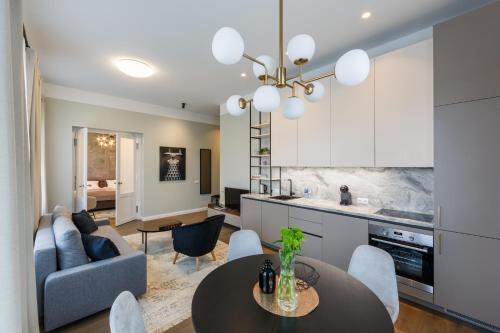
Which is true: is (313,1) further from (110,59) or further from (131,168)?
(131,168)

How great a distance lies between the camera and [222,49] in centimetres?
122

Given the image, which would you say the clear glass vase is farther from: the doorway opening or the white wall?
the doorway opening

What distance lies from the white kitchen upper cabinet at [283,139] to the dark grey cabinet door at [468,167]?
1.89 m

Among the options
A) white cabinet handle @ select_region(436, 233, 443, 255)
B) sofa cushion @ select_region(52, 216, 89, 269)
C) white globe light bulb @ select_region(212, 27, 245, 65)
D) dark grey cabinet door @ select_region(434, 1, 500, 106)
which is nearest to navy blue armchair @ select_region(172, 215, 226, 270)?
sofa cushion @ select_region(52, 216, 89, 269)

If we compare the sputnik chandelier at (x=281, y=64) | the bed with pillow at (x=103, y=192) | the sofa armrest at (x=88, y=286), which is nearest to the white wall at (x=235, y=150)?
the sputnik chandelier at (x=281, y=64)

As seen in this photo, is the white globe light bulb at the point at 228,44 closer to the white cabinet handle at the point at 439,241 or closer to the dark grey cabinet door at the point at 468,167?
the dark grey cabinet door at the point at 468,167

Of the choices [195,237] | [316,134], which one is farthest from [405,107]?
[195,237]

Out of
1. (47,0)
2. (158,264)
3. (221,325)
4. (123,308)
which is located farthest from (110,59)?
(221,325)

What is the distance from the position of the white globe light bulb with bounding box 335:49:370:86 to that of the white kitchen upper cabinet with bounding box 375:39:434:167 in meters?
1.55

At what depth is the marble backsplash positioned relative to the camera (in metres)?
2.58

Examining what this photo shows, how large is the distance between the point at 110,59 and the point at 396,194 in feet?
14.6

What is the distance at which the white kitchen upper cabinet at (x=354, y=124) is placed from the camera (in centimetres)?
273

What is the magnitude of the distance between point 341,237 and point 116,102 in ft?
17.7

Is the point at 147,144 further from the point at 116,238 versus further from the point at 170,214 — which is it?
the point at 116,238
